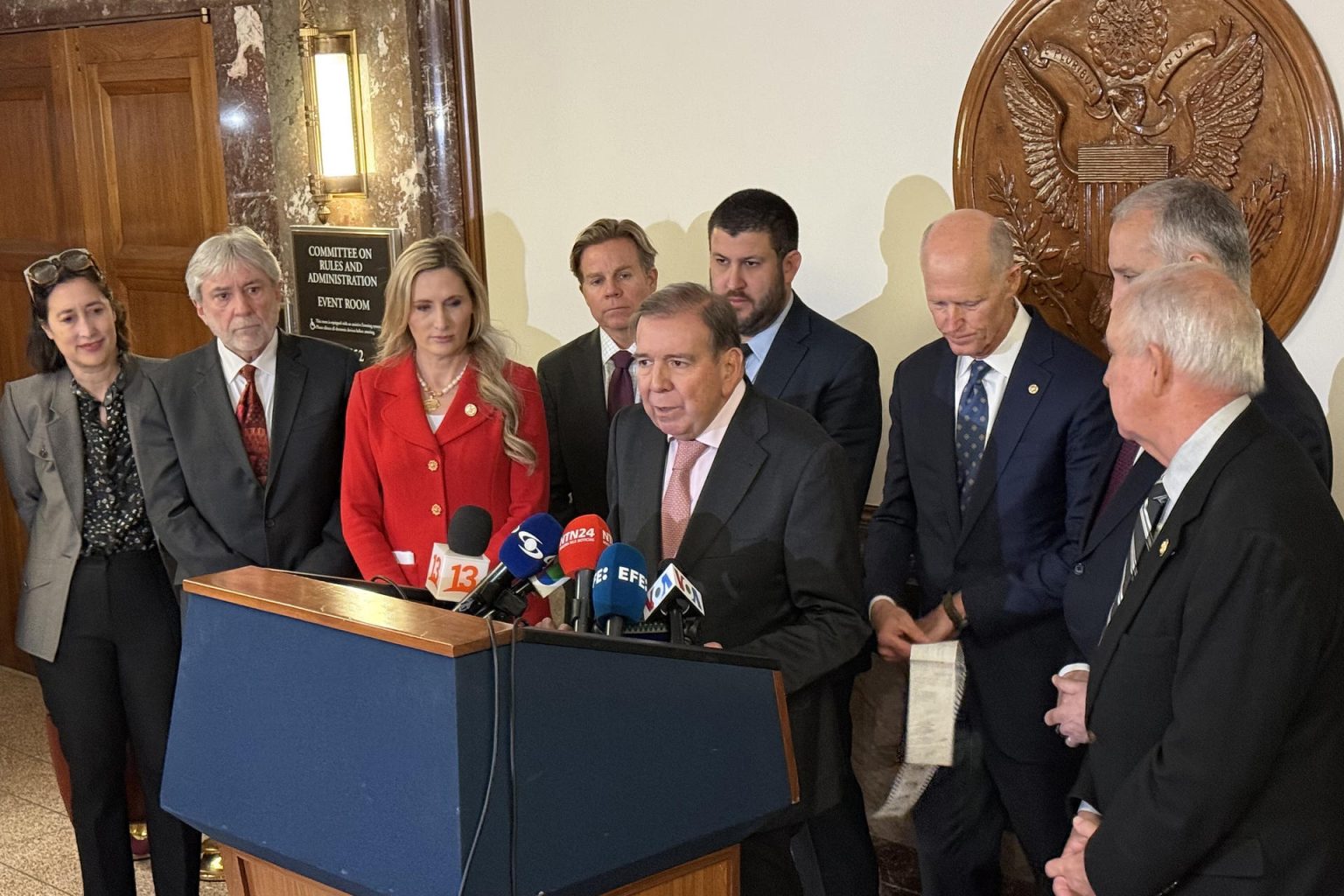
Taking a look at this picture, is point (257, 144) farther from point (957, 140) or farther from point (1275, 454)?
point (1275, 454)

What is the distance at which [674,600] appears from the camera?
2.18 metres

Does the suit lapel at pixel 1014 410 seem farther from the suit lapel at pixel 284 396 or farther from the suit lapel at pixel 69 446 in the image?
the suit lapel at pixel 69 446

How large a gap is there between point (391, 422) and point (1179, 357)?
207 centimetres

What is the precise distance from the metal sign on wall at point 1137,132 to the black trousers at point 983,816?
1.10 meters

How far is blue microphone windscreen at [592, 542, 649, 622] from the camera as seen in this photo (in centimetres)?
215

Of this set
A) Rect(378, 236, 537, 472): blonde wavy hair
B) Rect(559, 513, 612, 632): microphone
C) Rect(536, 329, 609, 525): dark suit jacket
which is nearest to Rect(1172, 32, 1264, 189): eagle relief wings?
Rect(536, 329, 609, 525): dark suit jacket

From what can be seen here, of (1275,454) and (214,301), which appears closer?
(1275,454)

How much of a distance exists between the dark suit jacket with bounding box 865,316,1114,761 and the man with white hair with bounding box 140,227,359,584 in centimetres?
158

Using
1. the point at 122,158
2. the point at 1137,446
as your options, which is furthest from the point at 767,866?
the point at 122,158

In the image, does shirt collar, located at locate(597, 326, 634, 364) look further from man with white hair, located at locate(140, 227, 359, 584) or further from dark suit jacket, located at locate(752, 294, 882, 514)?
man with white hair, located at locate(140, 227, 359, 584)

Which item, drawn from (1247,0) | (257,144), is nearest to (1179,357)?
(1247,0)

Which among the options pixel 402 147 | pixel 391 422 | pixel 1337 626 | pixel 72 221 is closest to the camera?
pixel 1337 626

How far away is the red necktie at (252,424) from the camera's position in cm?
380

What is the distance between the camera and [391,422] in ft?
11.8
